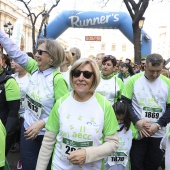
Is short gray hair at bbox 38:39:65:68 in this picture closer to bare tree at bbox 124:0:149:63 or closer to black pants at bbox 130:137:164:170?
black pants at bbox 130:137:164:170

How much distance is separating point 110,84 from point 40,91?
175cm

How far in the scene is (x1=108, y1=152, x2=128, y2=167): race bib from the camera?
129 inches

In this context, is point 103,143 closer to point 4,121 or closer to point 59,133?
point 59,133

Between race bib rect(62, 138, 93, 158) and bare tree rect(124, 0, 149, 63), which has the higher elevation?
bare tree rect(124, 0, 149, 63)

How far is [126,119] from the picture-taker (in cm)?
341

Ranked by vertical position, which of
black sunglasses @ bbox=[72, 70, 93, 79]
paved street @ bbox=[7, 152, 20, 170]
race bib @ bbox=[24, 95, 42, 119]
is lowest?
paved street @ bbox=[7, 152, 20, 170]

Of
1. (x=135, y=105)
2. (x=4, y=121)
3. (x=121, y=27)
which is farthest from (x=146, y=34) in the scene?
(x=4, y=121)

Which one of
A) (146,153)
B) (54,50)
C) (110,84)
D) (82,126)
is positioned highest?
(54,50)

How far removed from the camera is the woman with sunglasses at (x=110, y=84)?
4184 millimetres

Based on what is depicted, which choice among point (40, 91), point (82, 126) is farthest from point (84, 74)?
point (40, 91)

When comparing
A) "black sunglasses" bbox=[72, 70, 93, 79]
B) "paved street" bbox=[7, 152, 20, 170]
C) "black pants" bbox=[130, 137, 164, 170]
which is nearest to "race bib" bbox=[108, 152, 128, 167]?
"black pants" bbox=[130, 137, 164, 170]

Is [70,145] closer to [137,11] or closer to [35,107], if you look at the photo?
[35,107]

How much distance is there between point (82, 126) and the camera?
2018mm

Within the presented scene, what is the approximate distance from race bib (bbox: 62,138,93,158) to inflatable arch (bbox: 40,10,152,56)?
13827 mm
